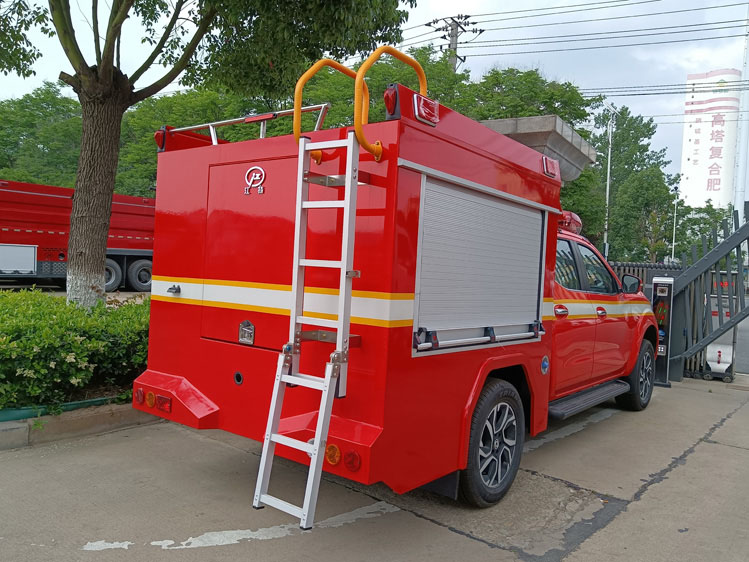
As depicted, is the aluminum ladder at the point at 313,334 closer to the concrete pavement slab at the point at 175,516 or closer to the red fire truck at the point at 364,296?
the red fire truck at the point at 364,296

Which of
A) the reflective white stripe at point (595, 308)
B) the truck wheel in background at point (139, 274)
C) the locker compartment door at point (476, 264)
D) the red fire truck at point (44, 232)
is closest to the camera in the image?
the locker compartment door at point (476, 264)

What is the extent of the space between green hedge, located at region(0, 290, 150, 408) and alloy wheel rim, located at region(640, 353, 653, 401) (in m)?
5.70

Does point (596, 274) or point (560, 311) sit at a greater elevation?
point (596, 274)

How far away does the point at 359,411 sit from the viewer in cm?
327

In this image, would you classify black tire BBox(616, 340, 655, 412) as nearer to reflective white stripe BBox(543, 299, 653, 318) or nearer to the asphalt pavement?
reflective white stripe BBox(543, 299, 653, 318)

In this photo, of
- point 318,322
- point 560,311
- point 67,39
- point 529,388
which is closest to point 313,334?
point 318,322

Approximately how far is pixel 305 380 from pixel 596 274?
4162mm

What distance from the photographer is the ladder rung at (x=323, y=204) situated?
10.4 feet

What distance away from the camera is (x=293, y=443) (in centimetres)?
322

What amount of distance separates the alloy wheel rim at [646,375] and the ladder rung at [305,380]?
5.37m

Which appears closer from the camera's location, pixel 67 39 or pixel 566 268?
pixel 566 268

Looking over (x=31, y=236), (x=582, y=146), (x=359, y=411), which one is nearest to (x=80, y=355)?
(x=359, y=411)

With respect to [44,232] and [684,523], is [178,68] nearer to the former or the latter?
[684,523]

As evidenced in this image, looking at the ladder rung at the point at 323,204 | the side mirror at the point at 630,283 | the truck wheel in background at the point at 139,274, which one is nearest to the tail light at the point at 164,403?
the ladder rung at the point at 323,204
